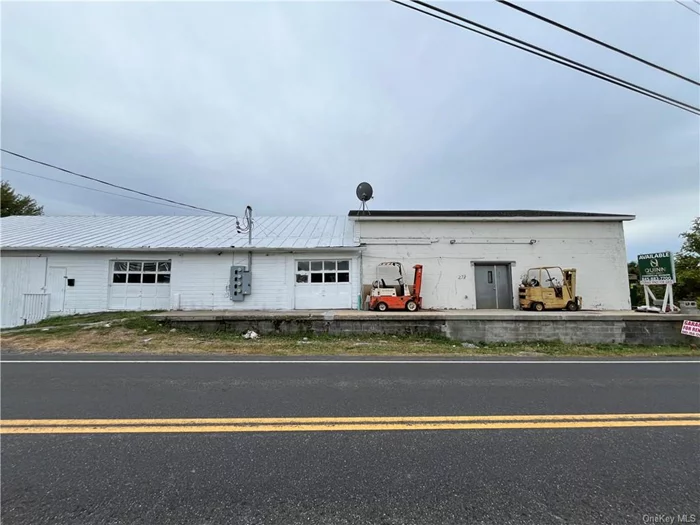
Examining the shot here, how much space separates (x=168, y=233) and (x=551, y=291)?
64.3 ft

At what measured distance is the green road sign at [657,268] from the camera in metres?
13.4

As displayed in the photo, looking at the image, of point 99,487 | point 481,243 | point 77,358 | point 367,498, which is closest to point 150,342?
point 77,358

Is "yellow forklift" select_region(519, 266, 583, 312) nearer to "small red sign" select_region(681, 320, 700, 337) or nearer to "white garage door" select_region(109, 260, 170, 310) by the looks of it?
"small red sign" select_region(681, 320, 700, 337)

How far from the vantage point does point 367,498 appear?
7.90ft

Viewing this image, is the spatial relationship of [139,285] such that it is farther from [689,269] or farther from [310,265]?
[689,269]

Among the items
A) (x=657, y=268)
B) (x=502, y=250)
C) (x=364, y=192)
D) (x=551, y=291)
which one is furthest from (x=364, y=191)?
(x=657, y=268)

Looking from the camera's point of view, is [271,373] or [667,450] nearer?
[667,450]

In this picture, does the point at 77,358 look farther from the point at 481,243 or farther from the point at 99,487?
the point at 481,243

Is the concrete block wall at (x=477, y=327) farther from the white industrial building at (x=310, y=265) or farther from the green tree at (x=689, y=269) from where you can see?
the green tree at (x=689, y=269)

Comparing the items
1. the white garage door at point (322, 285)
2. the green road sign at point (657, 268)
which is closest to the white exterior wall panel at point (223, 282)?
the white garage door at point (322, 285)

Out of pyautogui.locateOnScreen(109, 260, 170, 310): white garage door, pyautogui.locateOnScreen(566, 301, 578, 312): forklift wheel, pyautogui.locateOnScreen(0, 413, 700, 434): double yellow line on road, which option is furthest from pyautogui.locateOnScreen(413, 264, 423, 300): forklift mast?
pyautogui.locateOnScreen(109, 260, 170, 310): white garage door

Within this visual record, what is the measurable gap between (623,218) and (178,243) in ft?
72.3

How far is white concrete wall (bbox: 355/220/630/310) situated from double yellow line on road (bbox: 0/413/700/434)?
40.5 ft

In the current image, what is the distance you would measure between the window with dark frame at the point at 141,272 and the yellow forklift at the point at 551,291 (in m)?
17.0
